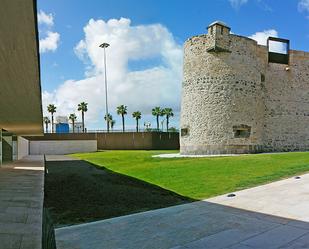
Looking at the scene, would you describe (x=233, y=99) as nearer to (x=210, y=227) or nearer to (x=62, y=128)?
(x=210, y=227)

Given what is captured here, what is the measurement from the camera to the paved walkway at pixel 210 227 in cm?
482

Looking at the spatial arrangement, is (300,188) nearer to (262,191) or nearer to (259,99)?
(262,191)

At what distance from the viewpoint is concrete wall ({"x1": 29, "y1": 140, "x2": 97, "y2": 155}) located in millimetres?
43656

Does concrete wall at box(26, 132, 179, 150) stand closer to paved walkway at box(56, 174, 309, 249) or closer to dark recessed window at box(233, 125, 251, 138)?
dark recessed window at box(233, 125, 251, 138)

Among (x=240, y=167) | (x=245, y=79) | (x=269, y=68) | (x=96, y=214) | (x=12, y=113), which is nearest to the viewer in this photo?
(x=96, y=214)

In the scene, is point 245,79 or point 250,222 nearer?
point 250,222

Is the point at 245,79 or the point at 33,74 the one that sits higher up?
the point at 245,79

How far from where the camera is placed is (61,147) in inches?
1735

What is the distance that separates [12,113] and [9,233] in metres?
11.8

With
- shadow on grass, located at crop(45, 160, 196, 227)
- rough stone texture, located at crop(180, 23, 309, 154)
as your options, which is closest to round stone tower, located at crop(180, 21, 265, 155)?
rough stone texture, located at crop(180, 23, 309, 154)

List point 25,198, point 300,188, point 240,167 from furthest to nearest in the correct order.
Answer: point 240,167
point 300,188
point 25,198

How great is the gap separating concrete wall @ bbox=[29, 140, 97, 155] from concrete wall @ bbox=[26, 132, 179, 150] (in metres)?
1.62

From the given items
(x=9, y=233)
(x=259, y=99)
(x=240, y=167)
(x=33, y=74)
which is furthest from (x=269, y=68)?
(x=9, y=233)

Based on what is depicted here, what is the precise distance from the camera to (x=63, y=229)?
5.97m
